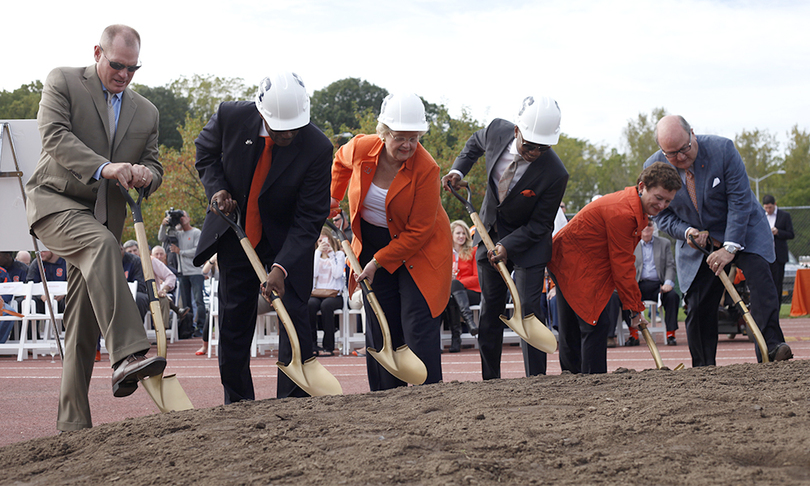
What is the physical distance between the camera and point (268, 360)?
34.7ft

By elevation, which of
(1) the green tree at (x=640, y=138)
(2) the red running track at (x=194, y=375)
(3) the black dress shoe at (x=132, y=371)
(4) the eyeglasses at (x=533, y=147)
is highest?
(1) the green tree at (x=640, y=138)

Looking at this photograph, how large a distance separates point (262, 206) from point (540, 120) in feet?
6.83

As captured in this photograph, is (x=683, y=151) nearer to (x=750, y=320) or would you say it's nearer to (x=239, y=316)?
(x=750, y=320)

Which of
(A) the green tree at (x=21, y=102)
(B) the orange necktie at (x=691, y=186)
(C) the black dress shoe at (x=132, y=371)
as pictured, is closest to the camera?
(C) the black dress shoe at (x=132, y=371)

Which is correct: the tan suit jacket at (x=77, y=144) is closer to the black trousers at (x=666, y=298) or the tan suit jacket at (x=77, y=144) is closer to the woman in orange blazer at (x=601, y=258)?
the woman in orange blazer at (x=601, y=258)

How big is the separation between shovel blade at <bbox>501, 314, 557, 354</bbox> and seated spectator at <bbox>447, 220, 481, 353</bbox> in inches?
210

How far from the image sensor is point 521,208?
5836 mm

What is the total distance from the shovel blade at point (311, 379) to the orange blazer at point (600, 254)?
2.13 m

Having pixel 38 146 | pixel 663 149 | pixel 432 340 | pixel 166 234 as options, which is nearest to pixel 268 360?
pixel 166 234

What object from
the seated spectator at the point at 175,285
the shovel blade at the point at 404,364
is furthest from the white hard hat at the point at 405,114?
the seated spectator at the point at 175,285

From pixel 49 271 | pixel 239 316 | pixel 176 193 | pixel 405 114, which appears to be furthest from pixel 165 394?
pixel 176 193

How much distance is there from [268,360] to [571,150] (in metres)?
48.8

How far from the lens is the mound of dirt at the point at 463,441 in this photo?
2623 millimetres

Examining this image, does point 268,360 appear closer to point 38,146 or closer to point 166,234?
point 166,234
